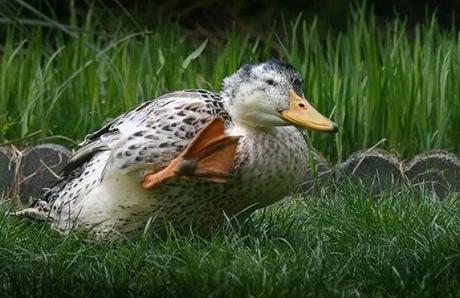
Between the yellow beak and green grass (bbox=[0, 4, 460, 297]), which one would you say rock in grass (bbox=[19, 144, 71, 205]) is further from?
the yellow beak

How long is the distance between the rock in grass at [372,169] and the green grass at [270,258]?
0.61 m

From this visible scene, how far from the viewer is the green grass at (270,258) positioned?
422cm

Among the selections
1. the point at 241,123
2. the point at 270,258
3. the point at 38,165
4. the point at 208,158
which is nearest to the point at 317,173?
the point at 241,123

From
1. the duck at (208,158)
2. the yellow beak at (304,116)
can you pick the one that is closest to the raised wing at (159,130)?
the duck at (208,158)

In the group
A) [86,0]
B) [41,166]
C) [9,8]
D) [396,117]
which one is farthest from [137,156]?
[86,0]

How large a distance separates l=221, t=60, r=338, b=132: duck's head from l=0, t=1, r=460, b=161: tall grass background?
1.21m

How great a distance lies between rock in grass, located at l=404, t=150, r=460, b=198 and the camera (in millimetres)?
5855

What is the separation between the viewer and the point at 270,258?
447 cm

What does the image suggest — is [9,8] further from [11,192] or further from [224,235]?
[224,235]

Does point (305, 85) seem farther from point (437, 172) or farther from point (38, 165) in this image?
point (38, 165)

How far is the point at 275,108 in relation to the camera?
4.85m

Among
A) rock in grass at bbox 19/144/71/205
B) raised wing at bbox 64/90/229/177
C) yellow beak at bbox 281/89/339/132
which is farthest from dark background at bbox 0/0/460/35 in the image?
yellow beak at bbox 281/89/339/132

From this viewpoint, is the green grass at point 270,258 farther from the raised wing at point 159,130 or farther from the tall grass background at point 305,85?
the tall grass background at point 305,85

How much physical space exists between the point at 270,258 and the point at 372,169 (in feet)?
4.95
